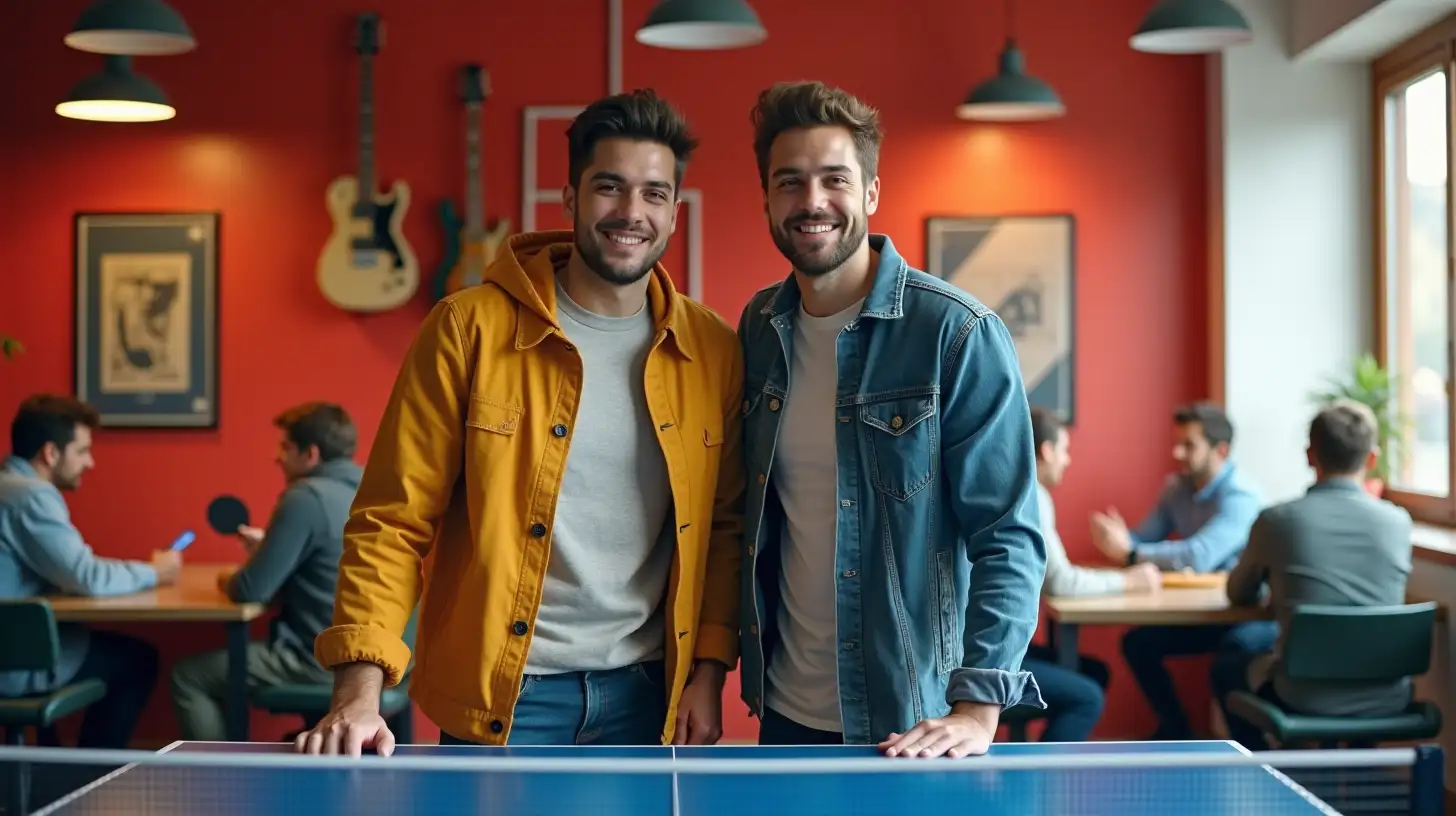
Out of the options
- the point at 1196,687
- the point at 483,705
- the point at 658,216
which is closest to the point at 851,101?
the point at 658,216

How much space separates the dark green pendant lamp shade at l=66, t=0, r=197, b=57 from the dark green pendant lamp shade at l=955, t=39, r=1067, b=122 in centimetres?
262

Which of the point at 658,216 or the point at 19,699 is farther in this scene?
the point at 19,699

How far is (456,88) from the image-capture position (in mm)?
5543

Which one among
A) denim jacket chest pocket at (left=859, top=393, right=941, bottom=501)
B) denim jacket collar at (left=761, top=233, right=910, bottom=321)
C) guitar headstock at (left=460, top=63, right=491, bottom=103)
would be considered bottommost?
denim jacket chest pocket at (left=859, top=393, right=941, bottom=501)

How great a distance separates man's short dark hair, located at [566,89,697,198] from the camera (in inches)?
88.4

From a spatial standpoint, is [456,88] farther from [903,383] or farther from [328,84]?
[903,383]

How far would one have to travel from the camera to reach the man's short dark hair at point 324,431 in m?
4.48

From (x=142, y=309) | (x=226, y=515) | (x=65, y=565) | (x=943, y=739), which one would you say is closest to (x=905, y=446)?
(x=943, y=739)

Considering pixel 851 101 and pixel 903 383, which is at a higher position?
pixel 851 101

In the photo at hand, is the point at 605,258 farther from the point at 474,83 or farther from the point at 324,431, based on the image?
the point at 474,83

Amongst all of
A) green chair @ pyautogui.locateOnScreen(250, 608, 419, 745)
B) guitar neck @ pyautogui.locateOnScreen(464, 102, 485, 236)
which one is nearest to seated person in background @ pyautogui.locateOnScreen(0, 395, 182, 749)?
green chair @ pyautogui.locateOnScreen(250, 608, 419, 745)

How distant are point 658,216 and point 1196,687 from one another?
13.4 ft

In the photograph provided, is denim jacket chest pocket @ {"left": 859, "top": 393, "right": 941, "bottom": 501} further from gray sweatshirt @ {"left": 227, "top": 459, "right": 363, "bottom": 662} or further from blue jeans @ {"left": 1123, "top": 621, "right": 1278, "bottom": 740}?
blue jeans @ {"left": 1123, "top": 621, "right": 1278, "bottom": 740}

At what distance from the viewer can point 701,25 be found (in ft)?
14.2
